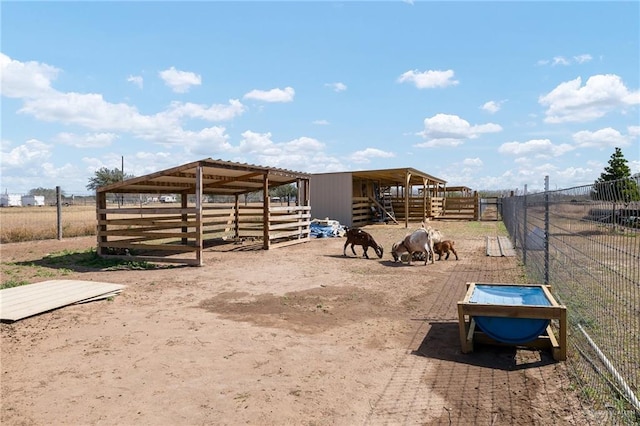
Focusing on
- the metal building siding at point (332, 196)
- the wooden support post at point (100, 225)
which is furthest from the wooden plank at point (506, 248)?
the wooden support post at point (100, 225)

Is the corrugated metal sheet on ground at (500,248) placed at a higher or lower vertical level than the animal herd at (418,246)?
lower

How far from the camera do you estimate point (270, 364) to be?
14.5 ft

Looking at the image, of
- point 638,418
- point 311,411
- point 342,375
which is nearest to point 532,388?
point 638,418

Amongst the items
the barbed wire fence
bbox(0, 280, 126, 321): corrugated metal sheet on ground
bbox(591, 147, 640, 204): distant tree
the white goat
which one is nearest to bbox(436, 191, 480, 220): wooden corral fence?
the white goat

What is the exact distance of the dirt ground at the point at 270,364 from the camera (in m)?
3.41

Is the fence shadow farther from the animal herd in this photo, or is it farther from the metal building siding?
the metal building siding

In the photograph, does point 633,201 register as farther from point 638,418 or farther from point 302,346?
point 302,346

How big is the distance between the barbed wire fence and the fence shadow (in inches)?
14.0

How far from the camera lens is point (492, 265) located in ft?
35.4

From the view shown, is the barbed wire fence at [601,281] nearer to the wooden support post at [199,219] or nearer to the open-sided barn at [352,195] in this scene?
the wooden support post at [199,219]

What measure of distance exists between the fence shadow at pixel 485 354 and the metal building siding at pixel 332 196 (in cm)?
1866

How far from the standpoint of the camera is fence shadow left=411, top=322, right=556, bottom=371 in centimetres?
445

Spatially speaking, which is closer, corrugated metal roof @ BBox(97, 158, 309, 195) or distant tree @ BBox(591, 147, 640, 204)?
distant tree @ BBox(591, 147, 640, 204)

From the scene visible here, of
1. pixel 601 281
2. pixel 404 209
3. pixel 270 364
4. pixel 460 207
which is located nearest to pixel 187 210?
pixel 270 364
